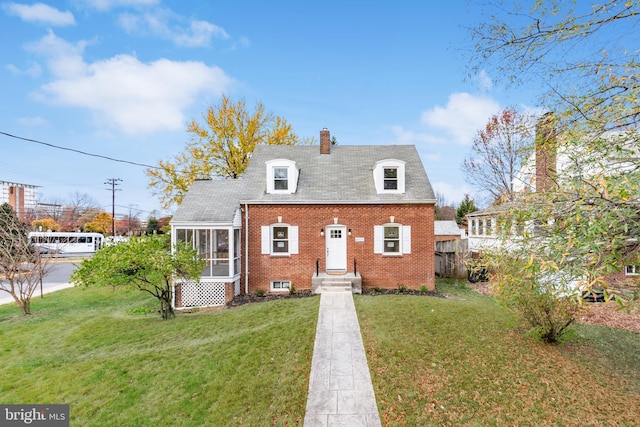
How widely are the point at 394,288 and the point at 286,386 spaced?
8162 mm

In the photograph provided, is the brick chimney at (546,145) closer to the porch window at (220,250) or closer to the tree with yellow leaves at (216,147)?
the porch window at (220,250)

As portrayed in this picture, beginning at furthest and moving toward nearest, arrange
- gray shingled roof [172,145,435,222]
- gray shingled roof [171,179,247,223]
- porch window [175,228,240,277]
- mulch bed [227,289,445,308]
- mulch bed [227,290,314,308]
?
gray shingled roof [172,145,435,222] → gray shingled roof [171,179,247,223] → porch window [175,228,240,277] → mulch bed [227,289,445,308] → mulch bed [227,290,314,308]

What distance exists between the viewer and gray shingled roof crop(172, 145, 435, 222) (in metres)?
12.5

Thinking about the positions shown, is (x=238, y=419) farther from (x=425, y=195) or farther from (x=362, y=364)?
(x=425, y=195)

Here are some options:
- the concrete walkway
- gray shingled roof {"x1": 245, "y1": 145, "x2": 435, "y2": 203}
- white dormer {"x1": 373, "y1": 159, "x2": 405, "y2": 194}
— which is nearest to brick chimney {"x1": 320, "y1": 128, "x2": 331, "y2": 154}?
gray shingled roof {"x1": 245, "y1": 145, "x2": 435, "y2": 203}

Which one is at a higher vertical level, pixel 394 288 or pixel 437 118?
pixel 437 118

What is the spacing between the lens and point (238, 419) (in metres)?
4.67

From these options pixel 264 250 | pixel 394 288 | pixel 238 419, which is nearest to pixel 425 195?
pixel 394 288

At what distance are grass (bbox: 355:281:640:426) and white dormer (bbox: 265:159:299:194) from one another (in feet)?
22.2

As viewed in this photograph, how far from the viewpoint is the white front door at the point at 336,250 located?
12.8 meters

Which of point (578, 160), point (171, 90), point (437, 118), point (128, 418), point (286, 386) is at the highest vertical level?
point (171, 90)

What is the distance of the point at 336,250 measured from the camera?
1280cm

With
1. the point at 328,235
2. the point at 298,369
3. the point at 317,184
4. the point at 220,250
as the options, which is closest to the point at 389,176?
the point at 317,184

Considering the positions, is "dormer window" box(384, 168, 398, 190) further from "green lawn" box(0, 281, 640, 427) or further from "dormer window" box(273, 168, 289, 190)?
"green lawn" box(0, 281, 640, 427)
